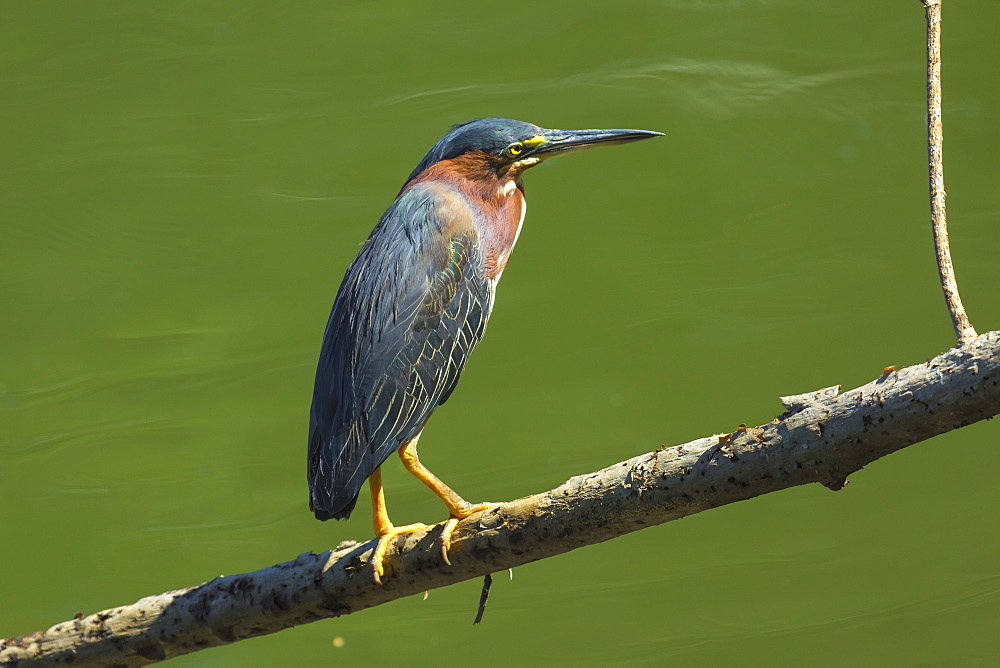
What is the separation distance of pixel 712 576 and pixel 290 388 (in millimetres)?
1637

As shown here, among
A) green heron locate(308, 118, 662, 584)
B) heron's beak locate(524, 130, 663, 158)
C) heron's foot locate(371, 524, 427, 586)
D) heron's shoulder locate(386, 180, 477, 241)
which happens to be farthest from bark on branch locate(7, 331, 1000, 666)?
heron's beak locate(524, 130, 663, 158)

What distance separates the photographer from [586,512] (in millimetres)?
1628

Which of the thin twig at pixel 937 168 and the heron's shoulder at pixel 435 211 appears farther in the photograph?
the heron's shoulder at pixel 435 211

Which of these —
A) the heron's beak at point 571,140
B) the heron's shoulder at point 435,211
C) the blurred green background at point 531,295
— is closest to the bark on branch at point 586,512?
the heron's shoulder at point 435,211

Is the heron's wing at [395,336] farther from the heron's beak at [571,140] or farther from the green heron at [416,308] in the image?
the heron's beak at [571,140]

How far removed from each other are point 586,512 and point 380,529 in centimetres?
51

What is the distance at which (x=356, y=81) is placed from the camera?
158 inches

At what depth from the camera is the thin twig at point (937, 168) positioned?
1.47 meters

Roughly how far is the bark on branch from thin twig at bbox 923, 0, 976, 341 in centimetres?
19

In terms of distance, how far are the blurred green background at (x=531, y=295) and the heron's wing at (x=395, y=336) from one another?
155 cm

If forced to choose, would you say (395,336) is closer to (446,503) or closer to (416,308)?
(416,308)

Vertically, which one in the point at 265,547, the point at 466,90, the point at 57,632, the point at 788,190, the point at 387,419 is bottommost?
the point at 265,547

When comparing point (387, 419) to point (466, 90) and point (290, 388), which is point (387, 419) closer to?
point (290, 388)

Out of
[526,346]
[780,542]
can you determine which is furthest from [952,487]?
[526,346]
